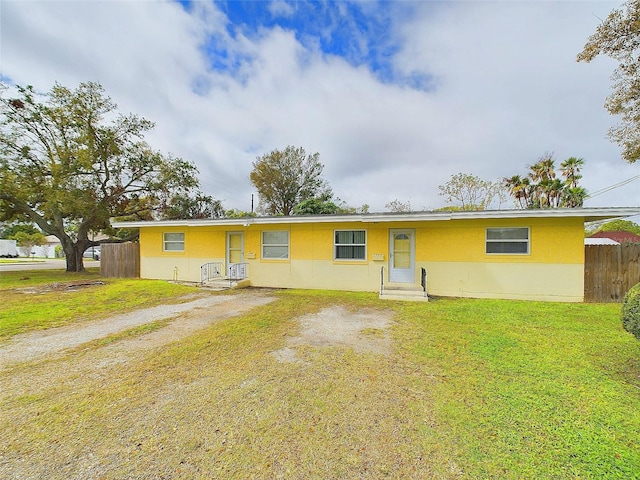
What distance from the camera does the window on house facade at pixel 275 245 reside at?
432 inches

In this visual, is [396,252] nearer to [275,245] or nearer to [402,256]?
[402,256]

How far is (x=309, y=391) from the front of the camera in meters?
3.03

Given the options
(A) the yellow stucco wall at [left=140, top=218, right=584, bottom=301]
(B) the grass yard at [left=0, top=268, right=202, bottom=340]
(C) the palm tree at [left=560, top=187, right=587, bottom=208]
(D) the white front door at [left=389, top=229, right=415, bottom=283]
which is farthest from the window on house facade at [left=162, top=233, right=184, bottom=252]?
(C) the palm tree at [left=560, top=187, right=587, bottom=208]

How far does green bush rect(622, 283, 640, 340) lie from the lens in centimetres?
319

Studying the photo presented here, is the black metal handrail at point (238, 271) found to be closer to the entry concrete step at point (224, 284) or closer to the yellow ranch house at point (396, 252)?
the yellow ranch house at point (396, 252)

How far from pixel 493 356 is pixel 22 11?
1579cm

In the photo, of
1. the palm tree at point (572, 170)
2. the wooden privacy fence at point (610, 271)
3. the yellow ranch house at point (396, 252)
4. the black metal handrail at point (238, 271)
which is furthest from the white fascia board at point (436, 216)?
the palm tree at point (572, 170)

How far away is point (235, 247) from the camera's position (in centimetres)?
1173

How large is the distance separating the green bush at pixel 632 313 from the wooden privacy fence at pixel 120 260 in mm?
16045

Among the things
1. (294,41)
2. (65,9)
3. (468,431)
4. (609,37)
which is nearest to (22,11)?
(65,9)

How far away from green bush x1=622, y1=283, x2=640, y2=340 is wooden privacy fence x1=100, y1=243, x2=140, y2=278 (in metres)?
16.0

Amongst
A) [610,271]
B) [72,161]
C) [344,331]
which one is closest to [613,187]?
[610,271]

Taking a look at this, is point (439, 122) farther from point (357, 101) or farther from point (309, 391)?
point (309, 391)

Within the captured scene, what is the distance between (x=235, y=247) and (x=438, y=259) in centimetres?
808
